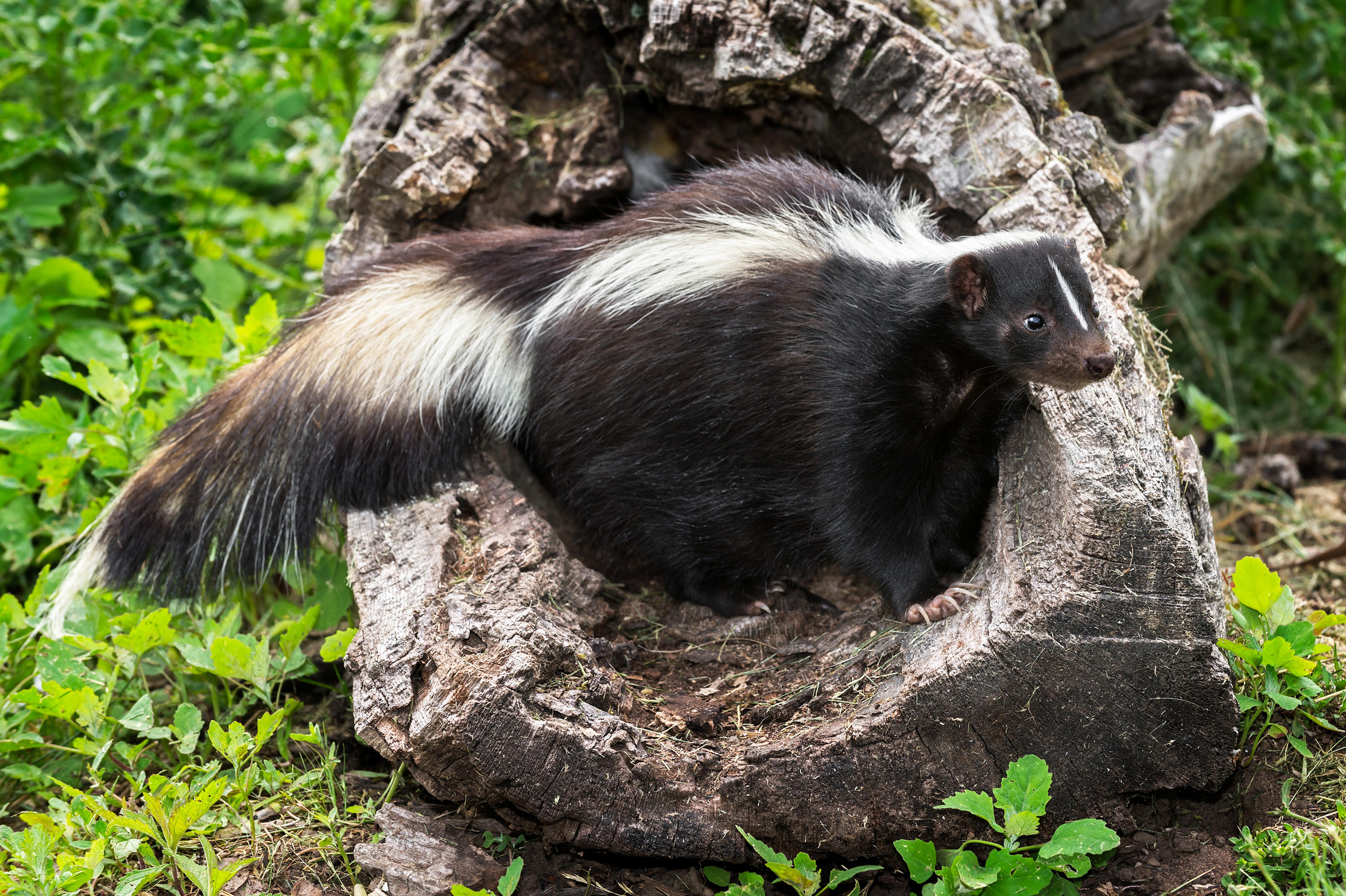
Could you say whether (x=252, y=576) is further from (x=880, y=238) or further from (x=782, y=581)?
(x=880, y=238)

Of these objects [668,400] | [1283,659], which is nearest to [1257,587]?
[1283,659]

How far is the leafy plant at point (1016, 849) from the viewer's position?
2.84 m

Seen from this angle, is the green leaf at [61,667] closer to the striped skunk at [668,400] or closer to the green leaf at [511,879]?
the striped skunk at [668,400]

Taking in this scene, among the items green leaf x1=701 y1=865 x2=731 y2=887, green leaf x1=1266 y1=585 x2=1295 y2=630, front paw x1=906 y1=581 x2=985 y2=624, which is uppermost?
front paw x1=906 y1=581 x2=985 y2=624

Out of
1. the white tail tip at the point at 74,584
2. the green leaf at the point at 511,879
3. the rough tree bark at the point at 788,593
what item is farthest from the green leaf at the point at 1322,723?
the white tail tip at the point at 74,584

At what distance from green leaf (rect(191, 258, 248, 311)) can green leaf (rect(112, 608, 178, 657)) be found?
7.42ft

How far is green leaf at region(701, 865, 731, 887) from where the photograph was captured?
309 cm

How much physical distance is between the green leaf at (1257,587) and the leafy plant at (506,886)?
7.12 feet

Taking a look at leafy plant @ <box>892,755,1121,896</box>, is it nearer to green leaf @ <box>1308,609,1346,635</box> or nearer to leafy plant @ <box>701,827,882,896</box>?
leafy plant @ <box>701,827,882,896</box>

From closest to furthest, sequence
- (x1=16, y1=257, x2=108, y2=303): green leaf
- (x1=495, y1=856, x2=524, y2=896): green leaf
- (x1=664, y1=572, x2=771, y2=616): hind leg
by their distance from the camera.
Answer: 1. (x1=495, y1=856, x2=524, y2=896): green leaf
2. (x1=664, y1=572, x2=771, y2=616): hind leg
3. (x1=16, y1=257, x2=108, y2=303): green leaf

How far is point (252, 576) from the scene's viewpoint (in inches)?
159

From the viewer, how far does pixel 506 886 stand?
3.03 meters

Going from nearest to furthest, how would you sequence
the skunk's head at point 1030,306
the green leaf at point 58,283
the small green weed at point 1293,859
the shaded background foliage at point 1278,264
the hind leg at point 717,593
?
the small green weed at point 1293,859 → the skunk's head at point 1030,306 → the hind leg at point 717,593 → the green leaf at point 58,283 → the shaded background foliage at point 1278,264

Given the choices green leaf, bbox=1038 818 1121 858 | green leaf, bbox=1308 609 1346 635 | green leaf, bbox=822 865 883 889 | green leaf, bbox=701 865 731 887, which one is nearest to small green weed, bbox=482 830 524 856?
green leaf, bbox=701 865 731 887
